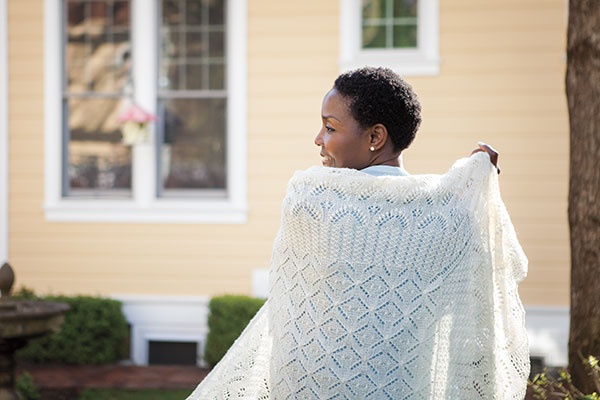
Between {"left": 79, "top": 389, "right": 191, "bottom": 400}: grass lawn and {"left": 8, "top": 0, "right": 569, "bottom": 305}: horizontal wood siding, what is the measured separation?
1.28 m

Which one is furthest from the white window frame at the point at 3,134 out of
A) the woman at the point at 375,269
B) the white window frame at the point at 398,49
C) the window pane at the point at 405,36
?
the woman at the point at 375,269

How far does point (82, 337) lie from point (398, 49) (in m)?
3.81

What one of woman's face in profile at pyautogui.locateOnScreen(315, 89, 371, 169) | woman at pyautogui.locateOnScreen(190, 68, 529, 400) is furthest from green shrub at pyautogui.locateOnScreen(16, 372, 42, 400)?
woman's face in profile at pyautogui.locateOnScreen(315, 89, 371, 169)

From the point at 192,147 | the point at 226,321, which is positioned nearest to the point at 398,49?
the point at 192,147

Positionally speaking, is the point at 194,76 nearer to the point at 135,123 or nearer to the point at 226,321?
the point at 135,123

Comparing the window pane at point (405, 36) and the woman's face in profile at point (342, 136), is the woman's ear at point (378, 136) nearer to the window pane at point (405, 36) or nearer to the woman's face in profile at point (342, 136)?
the woman's face in profile at point (342, 136)

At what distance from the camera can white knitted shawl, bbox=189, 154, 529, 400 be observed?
2113 mm

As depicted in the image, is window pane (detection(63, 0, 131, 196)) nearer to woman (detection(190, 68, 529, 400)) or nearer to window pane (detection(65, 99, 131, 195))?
window pane (detection(65, 99, 131, 195))

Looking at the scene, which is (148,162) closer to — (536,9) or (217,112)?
(217,112)

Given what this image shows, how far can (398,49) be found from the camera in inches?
296

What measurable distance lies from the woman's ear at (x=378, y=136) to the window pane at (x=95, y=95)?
6087 millimetres

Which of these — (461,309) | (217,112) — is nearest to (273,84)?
(217,112)

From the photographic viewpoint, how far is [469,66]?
7410mm

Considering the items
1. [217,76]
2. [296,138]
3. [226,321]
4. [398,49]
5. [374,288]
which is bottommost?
[226,321]
